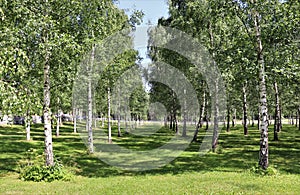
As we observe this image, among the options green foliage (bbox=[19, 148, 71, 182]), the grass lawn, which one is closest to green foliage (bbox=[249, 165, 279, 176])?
the grass lawn

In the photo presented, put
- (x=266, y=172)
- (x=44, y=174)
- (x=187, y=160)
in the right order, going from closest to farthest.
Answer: (x=44, y=174) → (x=266, y=172) → (x=187, y=160)

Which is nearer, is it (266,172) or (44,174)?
(44,174)

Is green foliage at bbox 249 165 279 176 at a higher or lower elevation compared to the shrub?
lower

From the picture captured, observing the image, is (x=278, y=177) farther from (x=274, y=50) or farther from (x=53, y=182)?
(x=53, y=182)

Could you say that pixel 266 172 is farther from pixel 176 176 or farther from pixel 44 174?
pixel 44 174

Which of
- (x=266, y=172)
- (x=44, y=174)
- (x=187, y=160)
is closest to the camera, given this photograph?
(x=44, y=174)

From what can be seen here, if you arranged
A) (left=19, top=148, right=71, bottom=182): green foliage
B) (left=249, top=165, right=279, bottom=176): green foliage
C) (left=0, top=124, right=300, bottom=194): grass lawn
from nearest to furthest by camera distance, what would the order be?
(left=0, top=124, right=300, bottom=194): grass lawn, (left=19, top=148, right=71, bottom=182): green foliage, (left=249, top=165, right=279, bottom=176): green foliage

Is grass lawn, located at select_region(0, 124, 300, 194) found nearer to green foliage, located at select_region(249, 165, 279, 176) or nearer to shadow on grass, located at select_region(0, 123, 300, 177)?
shadow on grass, located at select_region(0, 123, 300, 177)

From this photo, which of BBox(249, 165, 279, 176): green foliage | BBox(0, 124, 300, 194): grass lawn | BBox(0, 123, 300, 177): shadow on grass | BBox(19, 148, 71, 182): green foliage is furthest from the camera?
BBox(0, 123, 300, 177): shadow on grass

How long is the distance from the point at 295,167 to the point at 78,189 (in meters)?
16.3

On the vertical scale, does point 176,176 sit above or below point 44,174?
below

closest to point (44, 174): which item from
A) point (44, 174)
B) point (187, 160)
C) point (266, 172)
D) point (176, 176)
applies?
point (44, 174)

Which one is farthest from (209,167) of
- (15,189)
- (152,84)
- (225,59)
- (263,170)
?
(152,84)

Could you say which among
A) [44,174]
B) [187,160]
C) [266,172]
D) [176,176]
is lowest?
[187,160]
